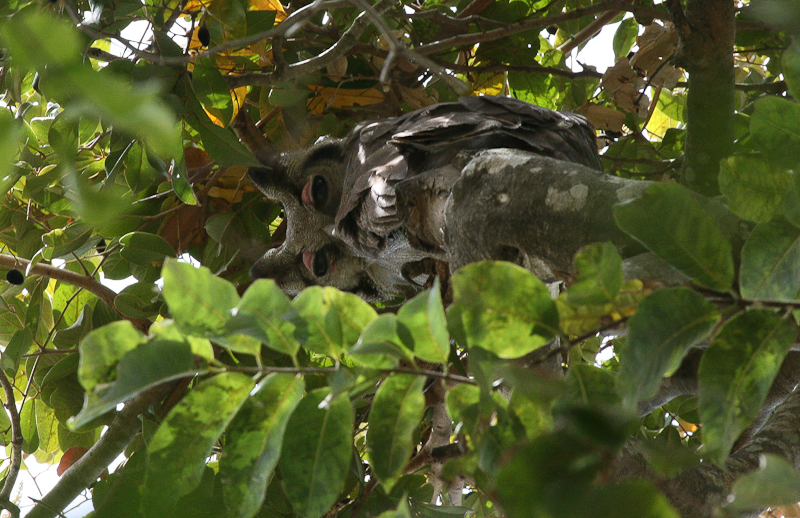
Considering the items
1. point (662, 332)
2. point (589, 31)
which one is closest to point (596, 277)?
point (662, 332)

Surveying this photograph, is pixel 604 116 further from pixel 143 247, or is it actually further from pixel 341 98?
pixel 143 247

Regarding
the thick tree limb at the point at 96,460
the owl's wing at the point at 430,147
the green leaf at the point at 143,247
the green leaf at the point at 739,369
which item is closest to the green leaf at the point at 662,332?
the green leaf at the point at 739,369

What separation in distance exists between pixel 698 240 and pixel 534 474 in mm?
198

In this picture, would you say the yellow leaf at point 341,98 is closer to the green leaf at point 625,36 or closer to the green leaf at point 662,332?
the green leaf at point 625,36

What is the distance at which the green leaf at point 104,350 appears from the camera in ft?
1.23

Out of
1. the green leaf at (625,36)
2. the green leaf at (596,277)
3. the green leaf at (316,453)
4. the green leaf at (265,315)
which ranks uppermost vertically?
the green leaf at (265,315)

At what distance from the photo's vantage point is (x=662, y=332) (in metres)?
0.34

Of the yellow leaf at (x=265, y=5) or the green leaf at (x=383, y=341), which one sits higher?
the yellow leaf at (x=265, y=5)

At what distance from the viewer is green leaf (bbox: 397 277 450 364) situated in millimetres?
384

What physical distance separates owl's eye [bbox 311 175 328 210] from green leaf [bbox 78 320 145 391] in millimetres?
724

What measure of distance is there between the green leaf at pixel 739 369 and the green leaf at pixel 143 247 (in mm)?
1044

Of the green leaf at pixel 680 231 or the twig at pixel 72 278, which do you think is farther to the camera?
the twig at pixel 72 278

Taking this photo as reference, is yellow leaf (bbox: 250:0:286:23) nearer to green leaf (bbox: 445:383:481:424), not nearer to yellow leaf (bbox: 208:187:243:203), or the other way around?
yellow leaf (bbox: 208:187:243:203)

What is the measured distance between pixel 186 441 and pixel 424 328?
169mm
